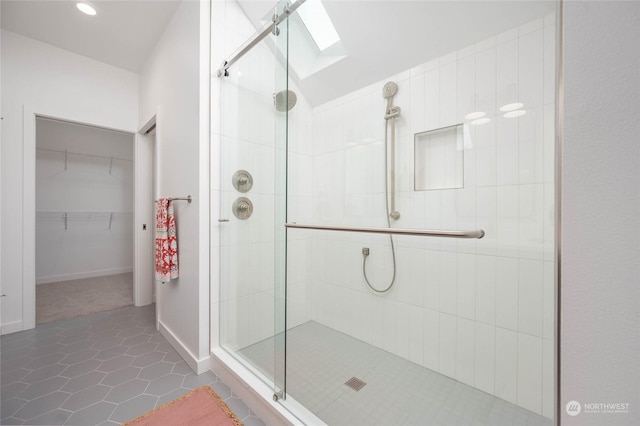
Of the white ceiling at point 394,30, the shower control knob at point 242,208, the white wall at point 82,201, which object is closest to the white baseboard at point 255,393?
the shower control knob at point 242,208

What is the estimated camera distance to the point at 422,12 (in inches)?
53.0

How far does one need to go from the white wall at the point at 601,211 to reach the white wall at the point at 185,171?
67.2 inches

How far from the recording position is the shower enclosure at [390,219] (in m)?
1.12

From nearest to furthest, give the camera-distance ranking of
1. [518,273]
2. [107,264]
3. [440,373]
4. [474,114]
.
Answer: [518,273] → [474,114] → [440,373] → [107,264]

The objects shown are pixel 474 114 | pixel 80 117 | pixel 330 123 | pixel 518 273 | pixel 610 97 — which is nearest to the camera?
pixel 610 97

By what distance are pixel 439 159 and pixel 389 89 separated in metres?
0.55

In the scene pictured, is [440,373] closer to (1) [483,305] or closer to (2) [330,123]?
(1) [483,305]

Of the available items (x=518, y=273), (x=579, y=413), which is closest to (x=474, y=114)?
(x=518, y=273)

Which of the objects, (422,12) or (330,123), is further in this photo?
(330,123)

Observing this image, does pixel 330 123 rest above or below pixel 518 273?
above

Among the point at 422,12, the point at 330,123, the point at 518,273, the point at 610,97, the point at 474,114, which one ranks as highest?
the point at 422,12

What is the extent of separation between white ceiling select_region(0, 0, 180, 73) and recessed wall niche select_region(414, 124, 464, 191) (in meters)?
2.17

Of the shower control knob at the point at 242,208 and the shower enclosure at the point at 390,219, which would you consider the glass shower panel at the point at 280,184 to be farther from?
the shower control knob at the point at 242,208

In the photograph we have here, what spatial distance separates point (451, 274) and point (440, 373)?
1.83 feet
